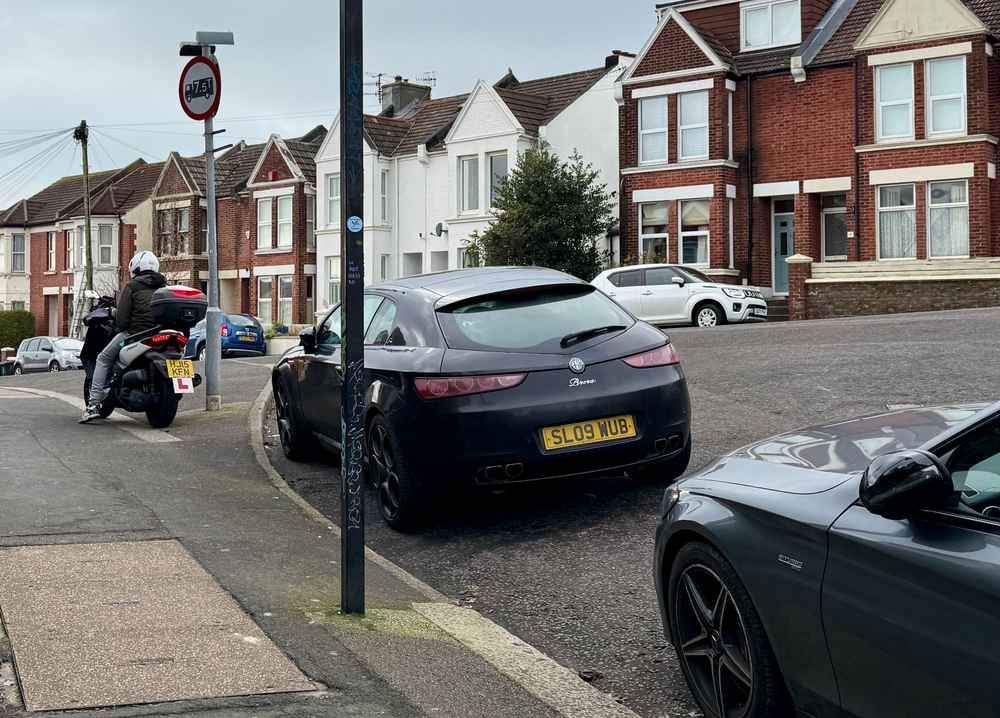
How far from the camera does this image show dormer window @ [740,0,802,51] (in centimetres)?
3491

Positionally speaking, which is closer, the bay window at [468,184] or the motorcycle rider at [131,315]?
the motorcycle rider at [131,315]

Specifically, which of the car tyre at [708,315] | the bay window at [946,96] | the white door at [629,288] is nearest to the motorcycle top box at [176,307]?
the white door at [629,288]

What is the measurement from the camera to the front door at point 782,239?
113ft

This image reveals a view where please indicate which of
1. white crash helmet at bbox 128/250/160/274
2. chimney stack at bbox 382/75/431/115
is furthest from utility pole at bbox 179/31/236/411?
chimney stack at bbox 382/75/431/115

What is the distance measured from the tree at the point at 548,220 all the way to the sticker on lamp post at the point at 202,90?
21.3 m

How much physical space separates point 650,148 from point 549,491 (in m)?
29.0

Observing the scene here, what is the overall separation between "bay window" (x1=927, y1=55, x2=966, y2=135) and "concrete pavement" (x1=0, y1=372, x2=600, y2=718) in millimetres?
25524

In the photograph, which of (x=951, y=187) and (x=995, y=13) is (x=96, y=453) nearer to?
(x=951, y=187)

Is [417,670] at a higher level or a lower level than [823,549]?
lower

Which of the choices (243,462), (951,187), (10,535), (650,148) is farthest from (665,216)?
(10,535)

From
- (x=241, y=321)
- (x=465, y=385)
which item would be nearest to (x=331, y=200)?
(x=241, y=321)

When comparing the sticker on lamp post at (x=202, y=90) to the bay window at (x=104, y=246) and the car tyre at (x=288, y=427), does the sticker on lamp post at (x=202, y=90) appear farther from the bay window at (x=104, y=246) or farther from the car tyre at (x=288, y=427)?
the bay window at (x=104, y=246)

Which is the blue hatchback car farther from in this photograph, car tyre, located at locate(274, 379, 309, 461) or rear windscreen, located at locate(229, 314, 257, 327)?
car tyre, located at locate(274, 379, 309, 461)

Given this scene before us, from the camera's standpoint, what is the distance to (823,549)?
3.49 meters
